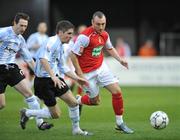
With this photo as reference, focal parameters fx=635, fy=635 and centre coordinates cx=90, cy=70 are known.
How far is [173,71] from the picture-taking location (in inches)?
977

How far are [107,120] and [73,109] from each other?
8.61 ft

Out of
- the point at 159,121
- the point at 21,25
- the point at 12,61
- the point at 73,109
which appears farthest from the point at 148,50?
the point at 73,109

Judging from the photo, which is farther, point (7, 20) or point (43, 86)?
point (7, 20)

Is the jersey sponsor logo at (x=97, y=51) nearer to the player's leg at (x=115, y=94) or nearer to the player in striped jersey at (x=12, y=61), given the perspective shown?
the player's leg at (x=115, y=94)

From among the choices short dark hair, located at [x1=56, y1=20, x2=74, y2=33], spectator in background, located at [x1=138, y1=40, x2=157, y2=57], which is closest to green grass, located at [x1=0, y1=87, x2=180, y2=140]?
short dark hair, located at [x1=56, y1=20, x2=74, y2=33]

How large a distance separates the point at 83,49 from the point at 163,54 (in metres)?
18.6

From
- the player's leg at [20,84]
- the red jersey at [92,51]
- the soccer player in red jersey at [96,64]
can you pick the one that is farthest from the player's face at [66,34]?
the player's leg at [20,84]

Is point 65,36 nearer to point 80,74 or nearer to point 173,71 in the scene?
point 80,74

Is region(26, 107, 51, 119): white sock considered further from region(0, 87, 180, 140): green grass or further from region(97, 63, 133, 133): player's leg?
region(97, 63, 133, 133): player's leg

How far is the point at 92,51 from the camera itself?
469 inches

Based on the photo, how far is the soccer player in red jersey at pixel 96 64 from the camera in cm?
1162

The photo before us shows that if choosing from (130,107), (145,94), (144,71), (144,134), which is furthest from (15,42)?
(144,71)

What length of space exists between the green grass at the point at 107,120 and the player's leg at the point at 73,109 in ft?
0.56

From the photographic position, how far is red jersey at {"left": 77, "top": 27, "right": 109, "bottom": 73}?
11750mm
